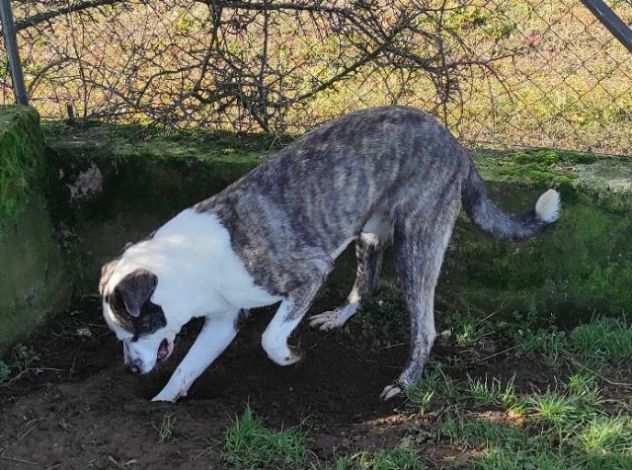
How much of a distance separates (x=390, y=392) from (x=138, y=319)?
128 centimetres

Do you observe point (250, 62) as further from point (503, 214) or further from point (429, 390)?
point (429, 390)

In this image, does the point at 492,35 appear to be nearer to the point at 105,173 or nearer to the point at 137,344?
the point at 105,173

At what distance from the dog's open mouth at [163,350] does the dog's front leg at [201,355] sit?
0.21 meters

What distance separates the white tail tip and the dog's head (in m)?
1.89

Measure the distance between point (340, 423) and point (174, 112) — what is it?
90.1 inches

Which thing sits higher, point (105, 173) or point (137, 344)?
point (105, 173)

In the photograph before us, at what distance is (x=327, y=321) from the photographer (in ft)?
14.7

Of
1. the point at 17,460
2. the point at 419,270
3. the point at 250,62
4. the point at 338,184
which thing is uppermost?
the point at 250,62

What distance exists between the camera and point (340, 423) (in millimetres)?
3756

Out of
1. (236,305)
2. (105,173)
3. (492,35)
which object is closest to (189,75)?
(105,173)

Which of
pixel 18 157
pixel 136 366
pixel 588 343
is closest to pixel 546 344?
pixel 588 343

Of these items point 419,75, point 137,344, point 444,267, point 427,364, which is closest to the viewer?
point 137,344

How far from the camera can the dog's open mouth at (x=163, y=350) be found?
3744mm

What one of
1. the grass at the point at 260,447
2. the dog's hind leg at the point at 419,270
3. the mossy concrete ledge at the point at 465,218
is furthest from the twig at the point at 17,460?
the dog's hind leg at the point at 419,270
